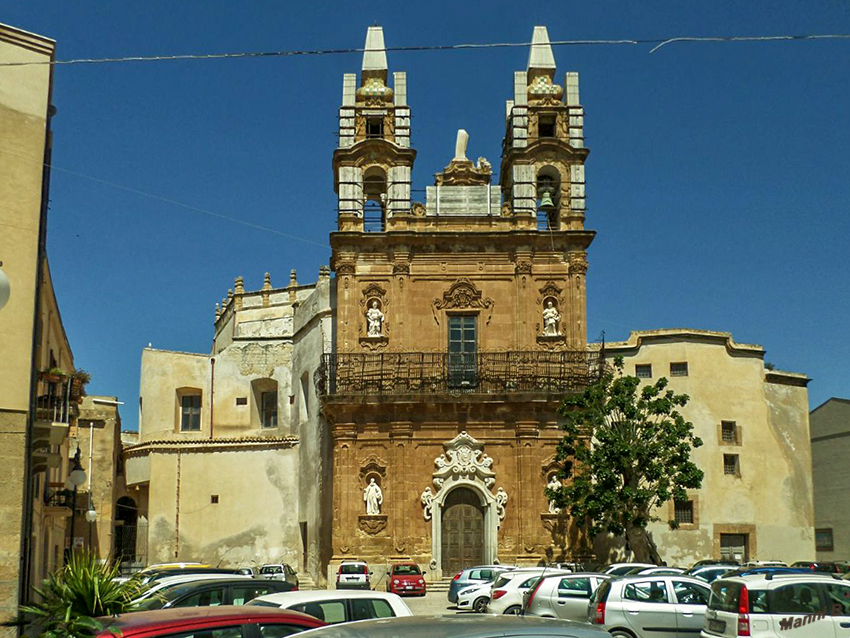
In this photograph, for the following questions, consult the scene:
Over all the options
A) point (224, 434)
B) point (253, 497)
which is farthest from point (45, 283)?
point (224, 434)

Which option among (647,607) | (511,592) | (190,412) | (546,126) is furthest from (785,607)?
(190,412)

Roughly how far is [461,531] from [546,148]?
1428 centimetres

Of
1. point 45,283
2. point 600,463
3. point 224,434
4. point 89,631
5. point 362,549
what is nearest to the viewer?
point 89,631

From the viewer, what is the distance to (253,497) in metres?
44.3

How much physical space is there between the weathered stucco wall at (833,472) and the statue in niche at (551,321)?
1654cm

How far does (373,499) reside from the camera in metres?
38.0

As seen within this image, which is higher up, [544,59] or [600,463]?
[544,59]

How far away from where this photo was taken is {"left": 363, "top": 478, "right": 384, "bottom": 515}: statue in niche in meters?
37.9

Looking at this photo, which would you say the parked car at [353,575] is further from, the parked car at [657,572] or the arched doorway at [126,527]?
the arched doorway at [126,527]

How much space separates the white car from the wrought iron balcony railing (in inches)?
427

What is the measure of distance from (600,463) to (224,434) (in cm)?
2012

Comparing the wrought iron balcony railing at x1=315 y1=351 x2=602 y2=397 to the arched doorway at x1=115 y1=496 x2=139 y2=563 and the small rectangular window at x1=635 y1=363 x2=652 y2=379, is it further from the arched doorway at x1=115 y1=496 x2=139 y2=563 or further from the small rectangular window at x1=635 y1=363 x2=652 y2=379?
the arched doorway at x1=115 y1=496 x2=139 y2=563

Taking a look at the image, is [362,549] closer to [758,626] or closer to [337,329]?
[337,329]

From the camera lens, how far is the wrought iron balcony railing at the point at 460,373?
3869 centimetres
